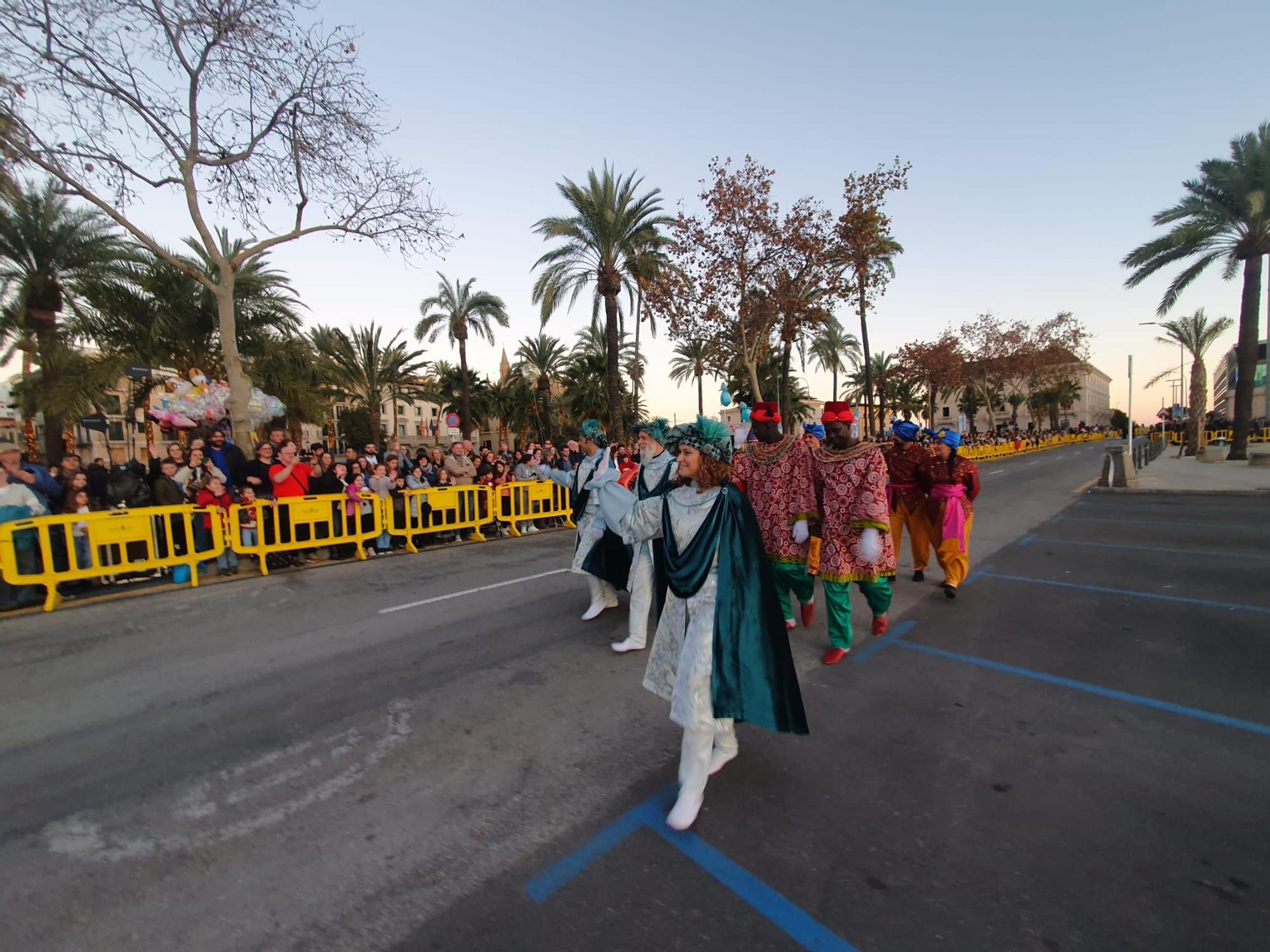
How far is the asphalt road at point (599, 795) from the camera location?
2217 millimetres

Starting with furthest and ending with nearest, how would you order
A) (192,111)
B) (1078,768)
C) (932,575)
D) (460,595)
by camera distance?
(192,111)
(932,575)
(460,595)
(1078,768)

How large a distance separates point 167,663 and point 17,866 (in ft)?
8.85

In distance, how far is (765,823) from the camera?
8.99ft

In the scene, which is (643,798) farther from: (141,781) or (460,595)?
(460,595)

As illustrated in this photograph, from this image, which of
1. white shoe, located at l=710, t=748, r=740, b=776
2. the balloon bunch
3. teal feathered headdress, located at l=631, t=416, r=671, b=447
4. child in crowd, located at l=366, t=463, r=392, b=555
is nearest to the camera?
white shoe, located at l=710, t=748, r=740, b=776

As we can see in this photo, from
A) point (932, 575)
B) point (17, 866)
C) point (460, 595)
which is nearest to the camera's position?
point (17, 866)

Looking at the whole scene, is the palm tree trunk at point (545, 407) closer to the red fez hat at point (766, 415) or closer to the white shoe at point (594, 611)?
the white shoe at point (594, 611)

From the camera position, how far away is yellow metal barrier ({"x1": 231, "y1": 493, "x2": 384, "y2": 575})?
26.8 ft

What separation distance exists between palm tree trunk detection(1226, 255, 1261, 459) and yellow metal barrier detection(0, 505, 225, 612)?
30698 millimetres

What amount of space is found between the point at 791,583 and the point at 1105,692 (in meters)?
2.28

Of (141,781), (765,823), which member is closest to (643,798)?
(765,823)

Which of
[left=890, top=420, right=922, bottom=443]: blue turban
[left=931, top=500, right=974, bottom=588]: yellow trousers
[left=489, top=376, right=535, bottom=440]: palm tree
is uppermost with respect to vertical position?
[left=489, top=376, right=535, bottom=440]: palm tree

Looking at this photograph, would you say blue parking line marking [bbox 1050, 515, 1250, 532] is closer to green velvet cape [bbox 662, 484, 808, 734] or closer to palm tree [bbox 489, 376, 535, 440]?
green velvet cape [bbox 662, 484, 808, 734]

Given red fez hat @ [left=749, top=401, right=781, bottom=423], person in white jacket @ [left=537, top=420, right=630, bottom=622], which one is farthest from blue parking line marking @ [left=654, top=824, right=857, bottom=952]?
red fez hat @ [left=749, top=401, right=781, bottom=423]
